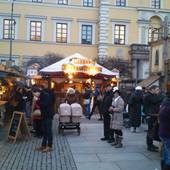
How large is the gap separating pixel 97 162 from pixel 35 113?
5254 mm

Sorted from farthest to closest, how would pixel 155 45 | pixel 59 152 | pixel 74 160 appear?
pixel 155 45, pixel 59 152, pixel 74 160

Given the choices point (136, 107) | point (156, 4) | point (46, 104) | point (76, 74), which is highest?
point (156, 4)

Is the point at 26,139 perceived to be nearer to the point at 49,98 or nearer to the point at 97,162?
the point at 49,98

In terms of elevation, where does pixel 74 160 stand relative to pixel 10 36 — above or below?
below

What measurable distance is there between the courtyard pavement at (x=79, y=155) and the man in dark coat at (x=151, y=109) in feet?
0.95

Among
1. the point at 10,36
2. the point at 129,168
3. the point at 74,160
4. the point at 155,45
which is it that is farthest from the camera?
the point at 10,36

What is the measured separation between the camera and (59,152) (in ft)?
39.0

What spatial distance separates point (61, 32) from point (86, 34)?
2.63 meters

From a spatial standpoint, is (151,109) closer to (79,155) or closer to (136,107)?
(79,155)

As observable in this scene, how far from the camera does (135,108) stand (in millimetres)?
16422

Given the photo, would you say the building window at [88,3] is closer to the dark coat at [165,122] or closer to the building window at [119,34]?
the building window at [119,34]

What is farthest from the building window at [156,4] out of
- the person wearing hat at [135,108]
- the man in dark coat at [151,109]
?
the man in dark coat at [151,109]

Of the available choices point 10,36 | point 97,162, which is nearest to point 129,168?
point 97,162

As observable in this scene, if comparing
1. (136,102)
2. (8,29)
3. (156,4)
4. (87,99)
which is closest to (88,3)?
(156,4)
